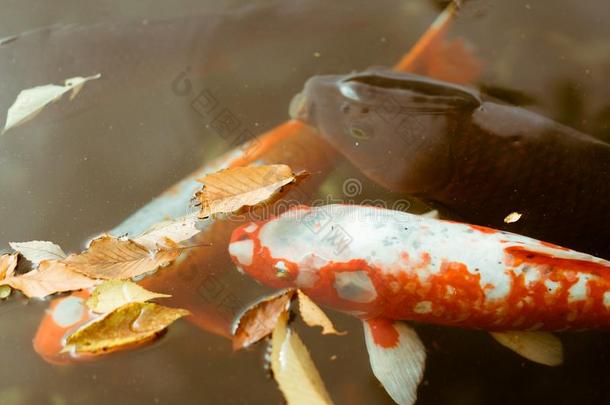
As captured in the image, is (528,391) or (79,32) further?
(79,32)

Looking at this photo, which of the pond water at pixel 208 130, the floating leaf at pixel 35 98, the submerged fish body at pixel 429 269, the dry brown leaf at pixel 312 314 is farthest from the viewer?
the floating leaf at pixel 35 98

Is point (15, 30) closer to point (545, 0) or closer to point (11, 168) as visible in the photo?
point (11, 168)

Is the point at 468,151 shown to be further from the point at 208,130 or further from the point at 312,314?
the point at 208,130

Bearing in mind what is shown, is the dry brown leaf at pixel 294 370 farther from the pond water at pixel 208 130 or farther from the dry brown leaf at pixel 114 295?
the dry brown leaf at pixel 114 295

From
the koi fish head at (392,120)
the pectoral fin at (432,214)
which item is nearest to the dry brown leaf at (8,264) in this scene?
the koi fish head at (392,120)

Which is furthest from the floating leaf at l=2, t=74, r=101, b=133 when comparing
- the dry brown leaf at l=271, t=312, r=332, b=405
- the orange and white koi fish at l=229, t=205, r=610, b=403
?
the dry brown leaf at l=271, t=312, r=332, b=405

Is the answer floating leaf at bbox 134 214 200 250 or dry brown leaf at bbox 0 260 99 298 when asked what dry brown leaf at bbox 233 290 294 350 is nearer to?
floating leaf at bbox 134 214 200 250

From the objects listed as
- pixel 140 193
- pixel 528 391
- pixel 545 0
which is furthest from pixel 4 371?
pixel 545 0
